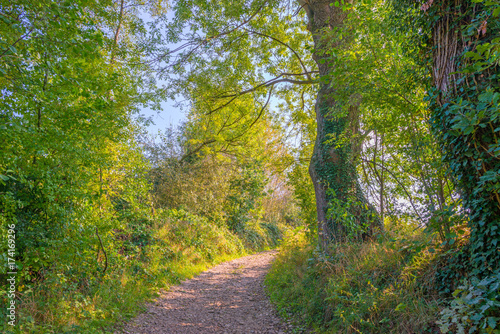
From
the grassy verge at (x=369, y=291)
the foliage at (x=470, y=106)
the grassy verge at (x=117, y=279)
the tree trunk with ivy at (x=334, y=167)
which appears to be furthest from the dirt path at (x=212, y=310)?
the foliage at (x=470, y=106)

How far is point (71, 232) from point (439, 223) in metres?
5.65

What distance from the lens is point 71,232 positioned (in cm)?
475

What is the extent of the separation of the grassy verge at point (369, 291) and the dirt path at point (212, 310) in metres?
0.60

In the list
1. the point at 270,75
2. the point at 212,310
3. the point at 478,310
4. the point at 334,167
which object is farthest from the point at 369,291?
the point at 270,75

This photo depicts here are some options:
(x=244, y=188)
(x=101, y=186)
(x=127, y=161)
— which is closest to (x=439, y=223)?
(x=101, y=186)

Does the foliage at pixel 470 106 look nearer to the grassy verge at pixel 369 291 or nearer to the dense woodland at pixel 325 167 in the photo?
the dense woodland at pixel 325 167

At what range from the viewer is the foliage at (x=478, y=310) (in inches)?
98.3

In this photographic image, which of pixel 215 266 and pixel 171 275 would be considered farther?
pixel 215 266

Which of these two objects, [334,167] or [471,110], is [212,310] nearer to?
[334,167]

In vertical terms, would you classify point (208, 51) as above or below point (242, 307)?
above

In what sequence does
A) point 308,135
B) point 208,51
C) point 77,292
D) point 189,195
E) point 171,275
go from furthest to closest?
point 189,195
point 308,135
point 208,51
point 171,275
point 77,292

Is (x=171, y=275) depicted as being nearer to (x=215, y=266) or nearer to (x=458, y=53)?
(x=215, y=266)

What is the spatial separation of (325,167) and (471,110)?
459 cm

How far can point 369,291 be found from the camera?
4316mm
